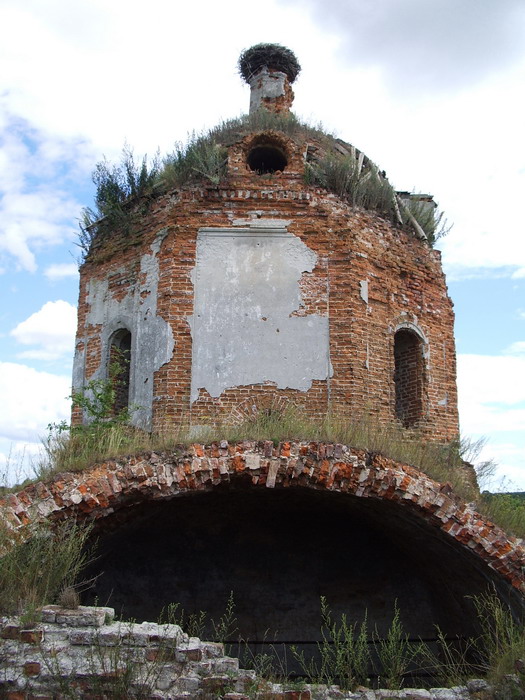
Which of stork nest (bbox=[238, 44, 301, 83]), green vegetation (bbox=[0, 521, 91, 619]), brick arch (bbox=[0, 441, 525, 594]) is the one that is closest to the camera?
green vegetation (bbox=[0, 521, 91, 619])

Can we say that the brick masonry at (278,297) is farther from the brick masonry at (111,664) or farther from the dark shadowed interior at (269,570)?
the brick masonry at (111,664)

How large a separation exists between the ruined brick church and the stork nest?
4457mm

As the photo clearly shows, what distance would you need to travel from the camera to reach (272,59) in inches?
558

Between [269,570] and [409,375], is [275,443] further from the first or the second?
[409,375]

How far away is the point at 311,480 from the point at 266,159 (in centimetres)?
651

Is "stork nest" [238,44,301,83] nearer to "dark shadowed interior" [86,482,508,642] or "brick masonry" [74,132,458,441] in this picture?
"brick masonry" [74,132,458,441]

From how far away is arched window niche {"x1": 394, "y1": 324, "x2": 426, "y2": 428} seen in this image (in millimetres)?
10445

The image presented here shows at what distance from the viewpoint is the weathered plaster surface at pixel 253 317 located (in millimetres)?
9359

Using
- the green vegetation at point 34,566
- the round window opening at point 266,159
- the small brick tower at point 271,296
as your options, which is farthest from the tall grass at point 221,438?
the round window opening at point 266,159

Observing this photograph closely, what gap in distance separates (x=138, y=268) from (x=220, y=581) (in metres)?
4.84

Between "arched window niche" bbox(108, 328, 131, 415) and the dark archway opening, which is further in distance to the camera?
"arched window niche" bbox(108, 328, 131, 415)

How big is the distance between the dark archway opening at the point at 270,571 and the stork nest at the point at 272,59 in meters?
9.80

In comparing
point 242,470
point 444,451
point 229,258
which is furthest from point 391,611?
point 229,258

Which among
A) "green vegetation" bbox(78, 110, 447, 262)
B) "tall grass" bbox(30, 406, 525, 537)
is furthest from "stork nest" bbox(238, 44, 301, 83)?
"tall grass" bbox(30, 406, 525, 537)
